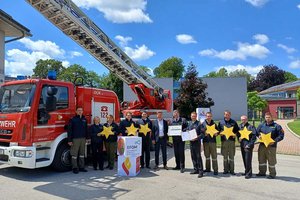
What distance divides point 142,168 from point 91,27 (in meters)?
6.30

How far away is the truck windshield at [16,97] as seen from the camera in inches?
337

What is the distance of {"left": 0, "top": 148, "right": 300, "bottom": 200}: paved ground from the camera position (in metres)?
6.98

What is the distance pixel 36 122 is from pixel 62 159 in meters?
1.51

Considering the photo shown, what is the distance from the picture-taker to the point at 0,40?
559 inches

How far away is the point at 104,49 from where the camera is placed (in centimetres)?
1370

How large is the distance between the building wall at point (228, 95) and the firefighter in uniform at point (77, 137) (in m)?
38.9

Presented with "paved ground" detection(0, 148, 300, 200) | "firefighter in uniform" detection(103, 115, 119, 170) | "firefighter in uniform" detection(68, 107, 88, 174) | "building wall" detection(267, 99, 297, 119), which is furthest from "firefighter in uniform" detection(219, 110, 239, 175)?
"building wall" detection(267, 99, 297, 119)

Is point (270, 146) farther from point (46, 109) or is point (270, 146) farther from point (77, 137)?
point (46, 109)

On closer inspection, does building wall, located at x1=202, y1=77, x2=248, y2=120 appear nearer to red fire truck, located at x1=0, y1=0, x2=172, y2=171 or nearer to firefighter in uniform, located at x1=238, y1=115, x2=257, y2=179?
red fire truck, located at x1=0, y1=0, x2=172, y2=171

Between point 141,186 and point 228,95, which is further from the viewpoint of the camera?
point 228,95

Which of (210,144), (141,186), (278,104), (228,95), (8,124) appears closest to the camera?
(141,186)

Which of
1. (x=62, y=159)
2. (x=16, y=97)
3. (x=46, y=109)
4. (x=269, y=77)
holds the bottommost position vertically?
(x=62, y=159)

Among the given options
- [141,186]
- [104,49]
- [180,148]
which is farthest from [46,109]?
[104,49]

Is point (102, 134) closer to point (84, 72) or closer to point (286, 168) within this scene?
point (286, 168)
